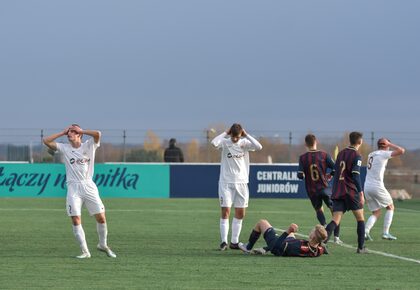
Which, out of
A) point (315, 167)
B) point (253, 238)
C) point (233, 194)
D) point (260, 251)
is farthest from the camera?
point (315, 167)

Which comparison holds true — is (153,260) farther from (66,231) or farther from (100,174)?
(100,174)

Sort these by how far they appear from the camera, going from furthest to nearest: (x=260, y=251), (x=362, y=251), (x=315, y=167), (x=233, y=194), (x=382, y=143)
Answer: (x=382, y=143), (x=315, y=167), (x=233, y=194), (x=362, y=251), (x=260, y=251)

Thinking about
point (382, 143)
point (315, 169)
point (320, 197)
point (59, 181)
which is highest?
point (382, 143)

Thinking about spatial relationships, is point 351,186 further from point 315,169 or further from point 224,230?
point 224,230

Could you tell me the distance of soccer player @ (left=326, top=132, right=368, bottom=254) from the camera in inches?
678

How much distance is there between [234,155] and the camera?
58.6 ft

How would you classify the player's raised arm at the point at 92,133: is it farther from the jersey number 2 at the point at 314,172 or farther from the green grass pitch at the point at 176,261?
the jersey number 2 at the point at 314,172

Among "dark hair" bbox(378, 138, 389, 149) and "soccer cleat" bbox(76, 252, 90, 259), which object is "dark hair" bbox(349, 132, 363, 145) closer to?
"dark hair" bbox(378, 138, 389, 149)

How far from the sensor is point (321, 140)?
45.3m

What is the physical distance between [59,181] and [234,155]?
21595mm

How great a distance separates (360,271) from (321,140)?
102 ft

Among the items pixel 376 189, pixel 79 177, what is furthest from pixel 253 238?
pixel 376 189

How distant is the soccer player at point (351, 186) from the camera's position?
1722cm

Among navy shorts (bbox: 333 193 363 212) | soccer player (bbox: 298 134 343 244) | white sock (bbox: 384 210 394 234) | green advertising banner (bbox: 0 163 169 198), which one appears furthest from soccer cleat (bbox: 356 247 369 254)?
green advertising banner (bbox: 0 163 169 198)
